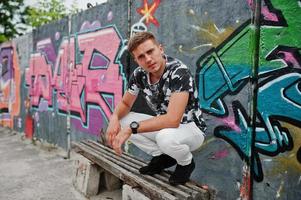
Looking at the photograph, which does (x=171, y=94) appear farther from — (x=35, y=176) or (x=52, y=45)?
(x=52, y=45)

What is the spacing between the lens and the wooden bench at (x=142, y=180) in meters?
2.72

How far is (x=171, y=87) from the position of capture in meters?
2.74

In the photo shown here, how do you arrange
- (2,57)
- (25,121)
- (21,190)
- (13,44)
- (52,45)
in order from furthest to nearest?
(2,57) < (13,44) < (25,121) < (52,45) < (21,190)

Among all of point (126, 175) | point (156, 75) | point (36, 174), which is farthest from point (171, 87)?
point (36, 174)

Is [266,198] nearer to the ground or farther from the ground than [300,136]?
nearer to the ground

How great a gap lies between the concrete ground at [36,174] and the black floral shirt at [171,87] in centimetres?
163

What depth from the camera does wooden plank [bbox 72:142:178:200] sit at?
2.75 metres

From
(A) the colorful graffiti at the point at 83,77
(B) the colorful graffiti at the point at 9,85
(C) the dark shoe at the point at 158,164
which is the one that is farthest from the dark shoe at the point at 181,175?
(B) the colorful graffiti at the point at 9,85

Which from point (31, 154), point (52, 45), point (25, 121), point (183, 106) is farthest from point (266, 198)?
point (25, 121)

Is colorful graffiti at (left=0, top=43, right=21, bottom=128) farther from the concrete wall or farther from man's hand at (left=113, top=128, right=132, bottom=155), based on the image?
man's hand at (left=113, top=128, right=132, bottom=155)

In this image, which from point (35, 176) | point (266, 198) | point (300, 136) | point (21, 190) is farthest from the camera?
point (35, 176)

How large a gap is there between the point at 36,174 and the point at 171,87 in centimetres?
341

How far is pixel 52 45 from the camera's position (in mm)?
7535

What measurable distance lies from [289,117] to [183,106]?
910 mm
